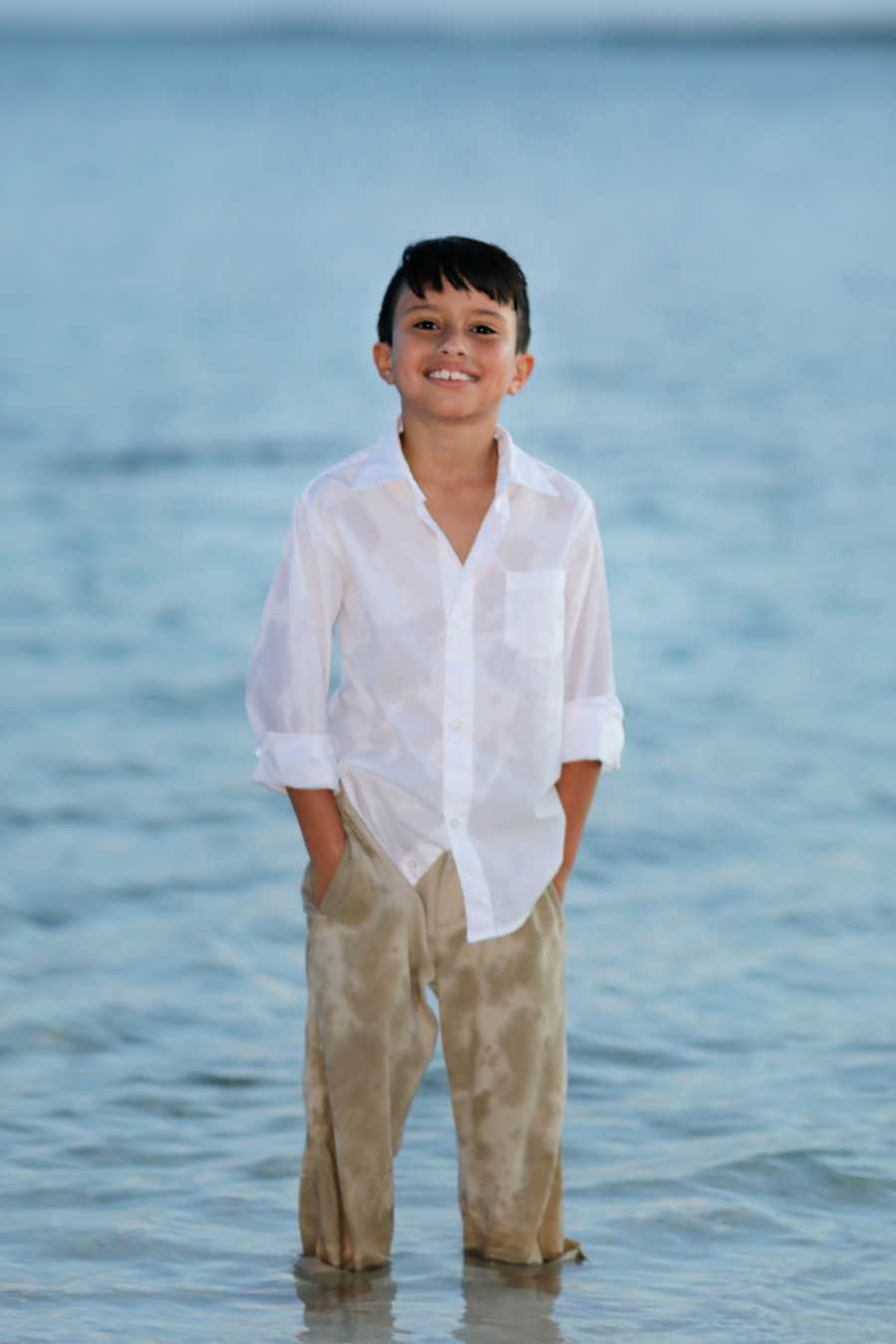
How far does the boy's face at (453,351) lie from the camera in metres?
3.45

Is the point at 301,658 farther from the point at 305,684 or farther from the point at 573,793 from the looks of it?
the point at 573,793

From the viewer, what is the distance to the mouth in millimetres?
3439

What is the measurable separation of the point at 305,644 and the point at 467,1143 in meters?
0.77

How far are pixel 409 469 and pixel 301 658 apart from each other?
311 millimetres

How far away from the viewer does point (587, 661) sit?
357 centimetres

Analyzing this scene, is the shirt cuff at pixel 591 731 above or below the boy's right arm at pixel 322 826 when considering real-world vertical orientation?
above

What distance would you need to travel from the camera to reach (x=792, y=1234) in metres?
4.22

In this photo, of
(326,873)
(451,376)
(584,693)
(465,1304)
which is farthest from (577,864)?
(451,376)

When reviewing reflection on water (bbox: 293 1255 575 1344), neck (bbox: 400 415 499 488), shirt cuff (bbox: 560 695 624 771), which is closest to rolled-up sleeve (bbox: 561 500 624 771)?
shirt cuff (bbox: 560 695 624 771)

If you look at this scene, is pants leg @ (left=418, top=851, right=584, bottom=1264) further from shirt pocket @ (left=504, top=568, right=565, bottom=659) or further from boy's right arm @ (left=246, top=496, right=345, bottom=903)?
shirt pocket @ (left=504, top=568, right=565, bottom=659)

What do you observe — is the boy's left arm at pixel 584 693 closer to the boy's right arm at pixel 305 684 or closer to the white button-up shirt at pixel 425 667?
the white button-up shirt at pixel 425 667

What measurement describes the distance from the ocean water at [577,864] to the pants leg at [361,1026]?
0.24 metres

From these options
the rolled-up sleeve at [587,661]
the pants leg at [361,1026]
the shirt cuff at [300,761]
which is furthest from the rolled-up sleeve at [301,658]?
the rolled-up sleeve at [587,661]

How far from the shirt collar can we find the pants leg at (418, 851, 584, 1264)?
529 mm
